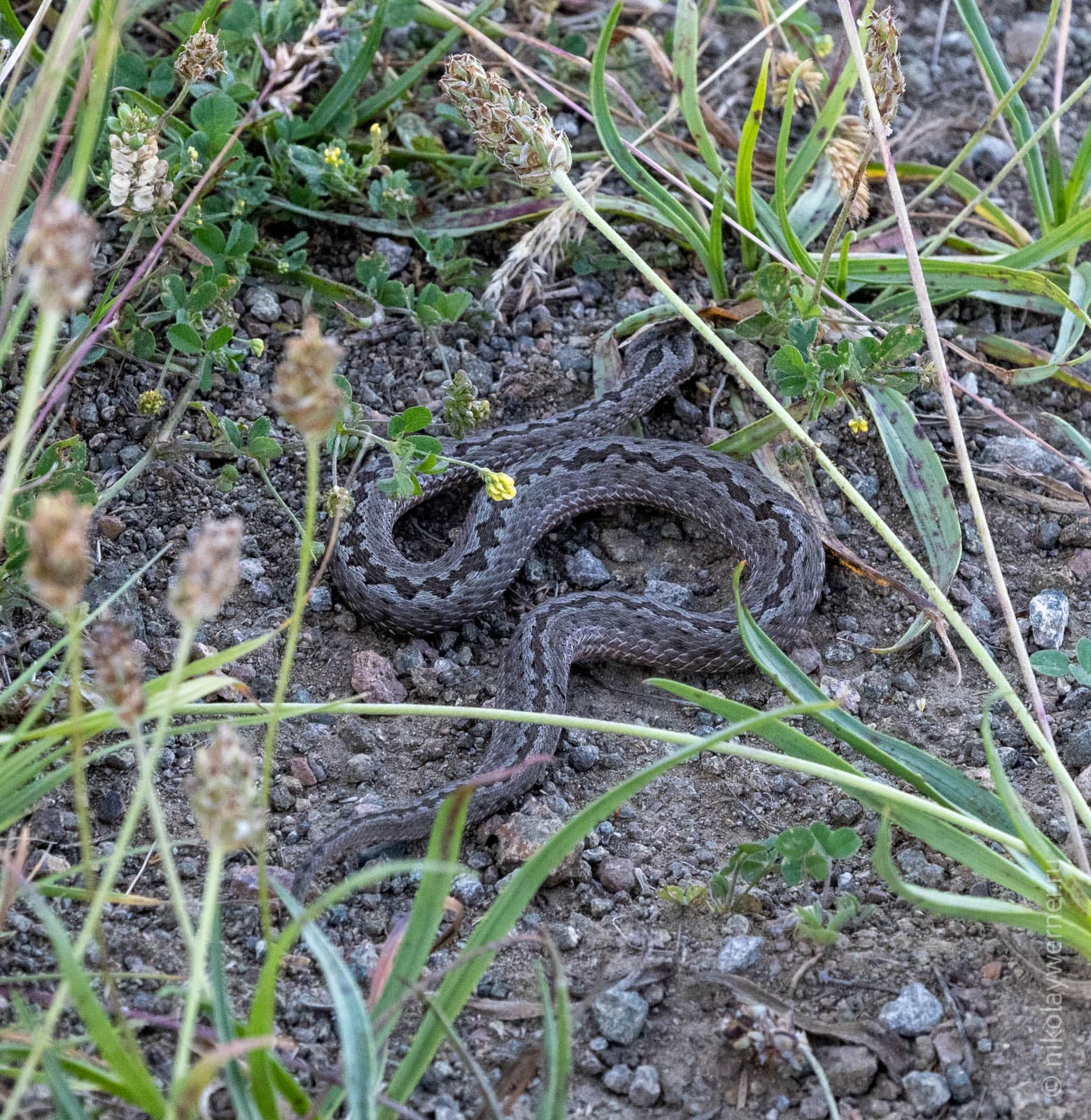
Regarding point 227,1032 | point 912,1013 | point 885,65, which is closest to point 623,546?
point 885,65

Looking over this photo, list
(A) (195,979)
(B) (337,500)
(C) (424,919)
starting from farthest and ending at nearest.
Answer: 1. (B) (337,500)
2. (C) (424,919)
3. (A) (195,979)

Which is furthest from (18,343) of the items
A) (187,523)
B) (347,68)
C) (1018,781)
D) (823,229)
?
(1018,781)

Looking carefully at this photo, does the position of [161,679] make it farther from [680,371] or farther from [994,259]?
[994,259]

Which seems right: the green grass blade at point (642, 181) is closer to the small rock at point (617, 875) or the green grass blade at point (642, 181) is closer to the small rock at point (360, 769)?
the small rock at point (360, 769)

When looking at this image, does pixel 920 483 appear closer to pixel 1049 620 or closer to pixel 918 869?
pixel 1049 620

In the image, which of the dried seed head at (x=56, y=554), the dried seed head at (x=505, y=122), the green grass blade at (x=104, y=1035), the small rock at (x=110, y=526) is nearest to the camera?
the dried seed head at (x=56, y=554)

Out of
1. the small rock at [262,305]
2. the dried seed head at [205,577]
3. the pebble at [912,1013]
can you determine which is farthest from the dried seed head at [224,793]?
the small rock at [262,305]
